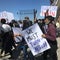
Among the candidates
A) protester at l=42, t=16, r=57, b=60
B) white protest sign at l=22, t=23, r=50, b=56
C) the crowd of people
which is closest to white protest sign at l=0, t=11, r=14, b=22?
the crowd of people

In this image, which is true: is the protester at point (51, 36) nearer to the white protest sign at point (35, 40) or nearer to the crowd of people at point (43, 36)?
the crowd of people at point (43, 36)

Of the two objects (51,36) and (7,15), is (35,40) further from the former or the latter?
(7,15)

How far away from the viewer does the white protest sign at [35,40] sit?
36.1 feet

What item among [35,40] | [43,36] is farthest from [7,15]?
[43,36]

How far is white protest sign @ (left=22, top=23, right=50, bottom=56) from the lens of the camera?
11016mm

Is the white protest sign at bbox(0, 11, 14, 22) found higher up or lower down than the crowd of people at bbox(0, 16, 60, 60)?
lower down

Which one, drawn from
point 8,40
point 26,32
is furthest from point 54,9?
point 26,32

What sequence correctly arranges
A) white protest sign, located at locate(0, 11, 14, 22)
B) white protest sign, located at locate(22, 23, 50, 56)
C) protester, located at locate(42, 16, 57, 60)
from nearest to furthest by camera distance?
1. protester, located at locate(42, 16, 57, 60)
2. white protest sign, located at locate(22, 23, 50, 56)
3. white protest sign, located at locate(0, 11, 14, 22)

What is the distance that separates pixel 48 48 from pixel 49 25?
2.43 ft

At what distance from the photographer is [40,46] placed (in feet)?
36.3

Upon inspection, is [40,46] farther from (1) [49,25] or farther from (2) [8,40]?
(2) [8,40]

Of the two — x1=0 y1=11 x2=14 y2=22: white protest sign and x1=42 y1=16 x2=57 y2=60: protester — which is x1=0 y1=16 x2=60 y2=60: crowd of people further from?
x1=0 y1=11 x2=14 y2=22: white protest sign

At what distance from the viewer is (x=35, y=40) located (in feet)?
36.5

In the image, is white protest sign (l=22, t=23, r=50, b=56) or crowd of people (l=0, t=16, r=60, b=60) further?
white protest sign (l=22, t=23, r=50, b=56)
